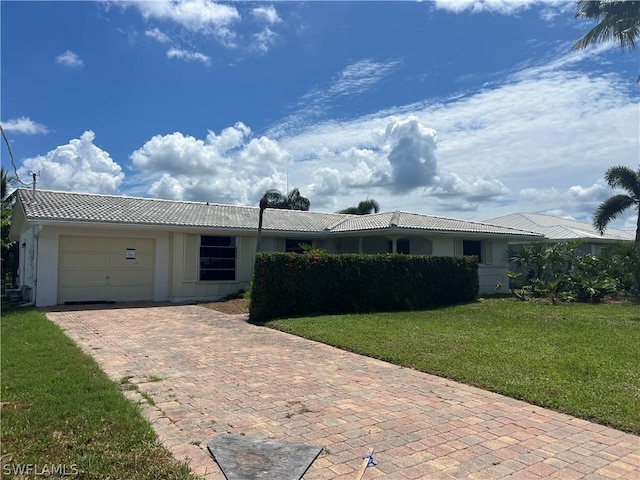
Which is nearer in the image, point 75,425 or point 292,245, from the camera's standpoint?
point 75,425

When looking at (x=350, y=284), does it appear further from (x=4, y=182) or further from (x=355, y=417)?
(x=4, y=182)

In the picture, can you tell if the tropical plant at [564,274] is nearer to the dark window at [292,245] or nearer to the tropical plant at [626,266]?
the tropical plant at [626,266]

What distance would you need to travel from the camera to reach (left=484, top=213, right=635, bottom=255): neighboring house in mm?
25938

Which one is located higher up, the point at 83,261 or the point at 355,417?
the point at 83,261

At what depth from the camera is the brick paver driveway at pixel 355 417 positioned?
397 centimetres

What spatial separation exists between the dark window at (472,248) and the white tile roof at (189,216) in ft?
2.20

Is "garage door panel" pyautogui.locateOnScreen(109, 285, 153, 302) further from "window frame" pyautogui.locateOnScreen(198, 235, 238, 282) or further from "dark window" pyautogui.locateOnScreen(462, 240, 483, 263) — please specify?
"dark window" pyautogui.locateOnScreen(462, 240, 483, 263)

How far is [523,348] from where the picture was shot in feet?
28.6

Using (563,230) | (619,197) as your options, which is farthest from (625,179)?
(563,230)

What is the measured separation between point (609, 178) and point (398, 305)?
56.1 feet

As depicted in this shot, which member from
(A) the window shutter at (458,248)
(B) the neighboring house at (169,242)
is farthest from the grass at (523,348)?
(B) the neighboring house at (169,242)

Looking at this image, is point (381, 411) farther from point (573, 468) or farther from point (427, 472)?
point (573, 468)

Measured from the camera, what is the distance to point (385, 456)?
412 centimetres

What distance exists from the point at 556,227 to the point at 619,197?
4.32 meters
